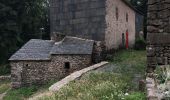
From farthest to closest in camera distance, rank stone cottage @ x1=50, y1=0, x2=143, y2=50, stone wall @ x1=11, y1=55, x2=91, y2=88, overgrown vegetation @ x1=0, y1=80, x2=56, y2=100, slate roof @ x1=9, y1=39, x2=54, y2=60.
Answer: stone cottage @ x1=50, y1=0, x2=143, y2=50, slate roof @ x1=9, y1=39, x2=54, y2=60, stone wall @ x1=11, y1=55, x2=91, y2=88, overgrown vegetation @ x1=0, y1=80, x2=56, y2=100

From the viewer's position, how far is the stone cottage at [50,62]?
19.1 metres

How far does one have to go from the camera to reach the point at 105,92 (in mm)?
9914

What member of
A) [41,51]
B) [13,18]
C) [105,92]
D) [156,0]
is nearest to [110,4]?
[41,51]

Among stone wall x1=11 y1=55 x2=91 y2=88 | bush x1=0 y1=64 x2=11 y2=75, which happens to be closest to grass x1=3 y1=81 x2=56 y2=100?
stone wall x1=11 y1=55 x2=91 y2=88

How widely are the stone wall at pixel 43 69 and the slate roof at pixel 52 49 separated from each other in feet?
0.87

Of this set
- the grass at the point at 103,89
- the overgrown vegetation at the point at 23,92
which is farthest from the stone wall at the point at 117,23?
the grass at the point at 103,89

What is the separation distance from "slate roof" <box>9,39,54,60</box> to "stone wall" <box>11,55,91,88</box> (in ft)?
0.94

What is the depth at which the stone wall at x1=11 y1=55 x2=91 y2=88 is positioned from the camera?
19.1 metres

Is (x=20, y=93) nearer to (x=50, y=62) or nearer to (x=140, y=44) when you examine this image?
(x=50, y=62)

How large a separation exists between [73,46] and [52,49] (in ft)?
3.92

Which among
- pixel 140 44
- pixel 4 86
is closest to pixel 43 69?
pixel 4 86

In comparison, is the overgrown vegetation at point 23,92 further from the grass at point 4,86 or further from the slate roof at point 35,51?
the grass at point 4,86

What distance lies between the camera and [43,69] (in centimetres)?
1952

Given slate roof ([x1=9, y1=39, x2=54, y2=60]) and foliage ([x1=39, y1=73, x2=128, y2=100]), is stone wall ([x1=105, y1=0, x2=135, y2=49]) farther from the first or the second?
foliage ([x1=39, y1=73, x2=128, y2=100])
